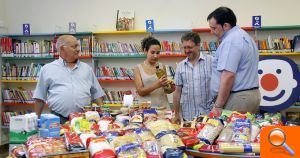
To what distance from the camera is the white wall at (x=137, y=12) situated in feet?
20.4

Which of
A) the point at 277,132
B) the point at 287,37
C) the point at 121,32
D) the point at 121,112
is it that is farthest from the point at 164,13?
the point at 277,132

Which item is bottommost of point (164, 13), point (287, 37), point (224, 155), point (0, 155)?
point (0, 155)

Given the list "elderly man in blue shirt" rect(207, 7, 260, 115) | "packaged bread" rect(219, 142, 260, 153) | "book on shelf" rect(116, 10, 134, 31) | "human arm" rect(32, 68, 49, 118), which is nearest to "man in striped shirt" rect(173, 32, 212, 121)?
"elderly man in blue shirt" rect(207, 7, 260, 115)

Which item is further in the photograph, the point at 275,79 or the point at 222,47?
the point at 275,79

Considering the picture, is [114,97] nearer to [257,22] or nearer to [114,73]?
[114,73]

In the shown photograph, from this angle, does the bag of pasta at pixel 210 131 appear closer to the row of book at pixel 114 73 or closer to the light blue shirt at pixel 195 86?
the light blue shirt at pixel 195 86

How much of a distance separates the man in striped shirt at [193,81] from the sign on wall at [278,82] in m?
1.11

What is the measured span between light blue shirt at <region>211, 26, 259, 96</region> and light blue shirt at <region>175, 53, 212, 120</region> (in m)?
0.38

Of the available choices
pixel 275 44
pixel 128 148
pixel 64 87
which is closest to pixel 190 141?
pixel 128 148

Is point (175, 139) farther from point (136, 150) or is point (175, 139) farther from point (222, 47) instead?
point (222, 47)

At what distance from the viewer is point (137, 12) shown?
6703 mm

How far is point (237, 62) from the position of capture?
2.95 m

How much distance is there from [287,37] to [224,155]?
5.00m

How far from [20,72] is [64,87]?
385cm
